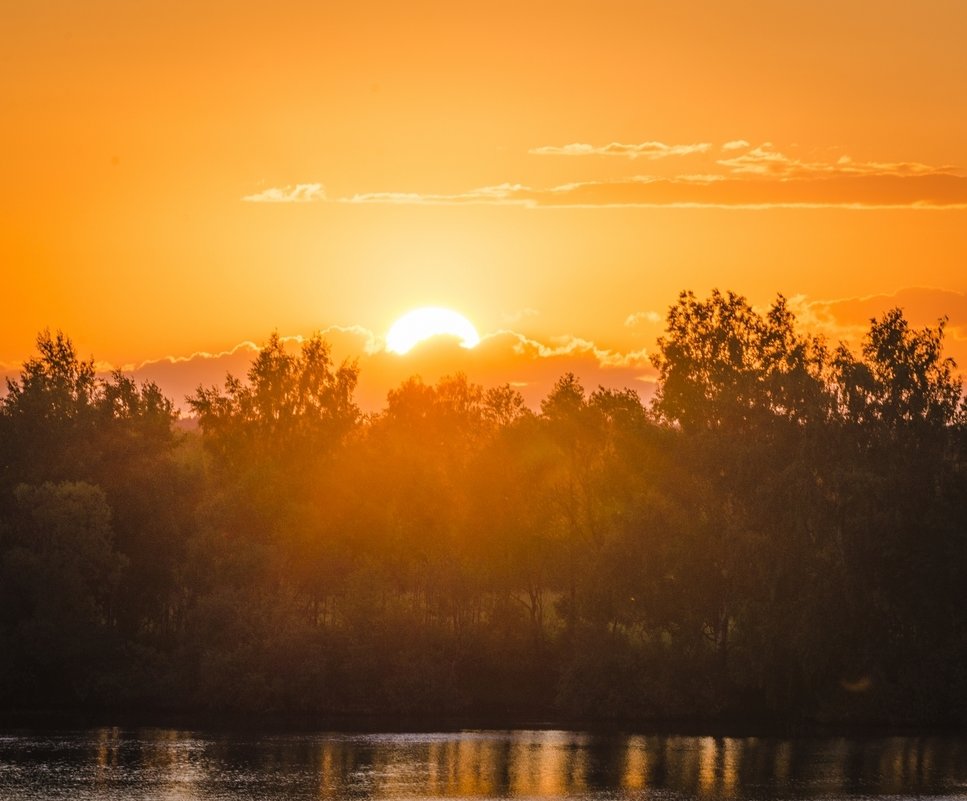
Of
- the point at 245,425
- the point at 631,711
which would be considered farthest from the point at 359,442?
the point at 631,711

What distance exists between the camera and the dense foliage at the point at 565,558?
98.1 meters

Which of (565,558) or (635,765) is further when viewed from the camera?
(565,558)

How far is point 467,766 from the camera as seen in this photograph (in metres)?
77.4

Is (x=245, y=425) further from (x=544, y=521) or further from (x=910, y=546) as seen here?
(x=910, y=546)

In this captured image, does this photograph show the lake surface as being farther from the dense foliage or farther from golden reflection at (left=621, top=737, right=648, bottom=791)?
the dense foliage

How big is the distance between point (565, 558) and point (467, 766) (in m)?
37.6

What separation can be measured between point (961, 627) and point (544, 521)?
3236 cm

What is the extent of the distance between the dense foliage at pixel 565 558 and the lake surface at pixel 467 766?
9078 mm

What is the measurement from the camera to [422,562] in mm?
118750

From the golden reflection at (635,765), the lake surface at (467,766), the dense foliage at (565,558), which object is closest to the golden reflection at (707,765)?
the lake surface at (467,766)

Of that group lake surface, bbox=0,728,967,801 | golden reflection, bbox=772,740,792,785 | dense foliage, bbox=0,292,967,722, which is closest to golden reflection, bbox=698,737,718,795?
lake surface, bbox=0,728,967,801

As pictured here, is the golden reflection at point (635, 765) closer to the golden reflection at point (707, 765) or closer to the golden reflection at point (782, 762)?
the golden reflection at point (707, 765)

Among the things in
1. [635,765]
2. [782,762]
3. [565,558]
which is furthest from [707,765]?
[565,558]

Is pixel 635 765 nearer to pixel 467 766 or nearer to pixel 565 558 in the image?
pixel 467 766
